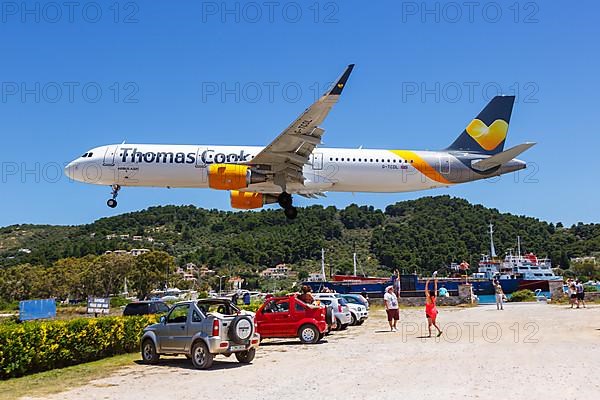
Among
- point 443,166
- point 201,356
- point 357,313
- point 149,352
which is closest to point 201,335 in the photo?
point 201,356

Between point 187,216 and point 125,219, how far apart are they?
60.7 feet

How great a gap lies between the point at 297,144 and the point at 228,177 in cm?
372

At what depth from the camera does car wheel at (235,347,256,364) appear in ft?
47.4

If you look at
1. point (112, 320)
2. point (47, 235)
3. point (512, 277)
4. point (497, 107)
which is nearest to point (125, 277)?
point (512, 277)

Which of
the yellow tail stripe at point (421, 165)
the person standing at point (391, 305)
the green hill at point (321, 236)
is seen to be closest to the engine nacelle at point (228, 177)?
the yellow tail stripe at point (421, 165)

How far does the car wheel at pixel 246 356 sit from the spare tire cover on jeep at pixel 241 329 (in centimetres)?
50

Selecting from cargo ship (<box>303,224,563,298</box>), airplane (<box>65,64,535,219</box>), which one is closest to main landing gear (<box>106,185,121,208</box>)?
airplane (<box>65,64,535,219</box>)

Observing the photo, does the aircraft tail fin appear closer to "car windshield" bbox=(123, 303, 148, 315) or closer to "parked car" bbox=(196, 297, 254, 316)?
"car windshield" bbox=(123, 303, 148, 315)

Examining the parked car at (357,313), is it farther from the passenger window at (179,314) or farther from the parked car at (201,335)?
the passenger window at (179,314)

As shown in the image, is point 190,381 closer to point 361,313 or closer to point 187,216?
point 361,313

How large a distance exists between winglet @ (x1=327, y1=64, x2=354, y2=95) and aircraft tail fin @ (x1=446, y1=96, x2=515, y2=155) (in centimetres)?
1333

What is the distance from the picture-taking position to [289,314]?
18797mm

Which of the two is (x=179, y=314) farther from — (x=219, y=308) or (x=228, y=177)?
(x=228, y=177)

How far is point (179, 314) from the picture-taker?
577 inches
